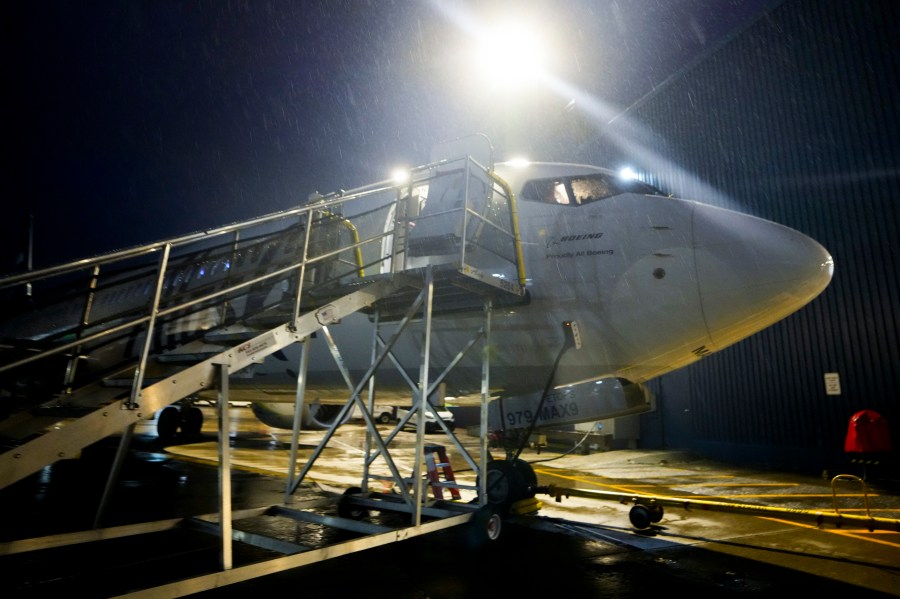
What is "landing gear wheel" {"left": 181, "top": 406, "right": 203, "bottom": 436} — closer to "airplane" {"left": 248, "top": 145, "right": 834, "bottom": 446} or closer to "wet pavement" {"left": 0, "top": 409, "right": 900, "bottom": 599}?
"wet pavement" {"left": 0, "top": 409, "right": 900, "bottom": 599}

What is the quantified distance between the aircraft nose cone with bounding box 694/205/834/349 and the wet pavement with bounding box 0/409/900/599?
2019 millimetres

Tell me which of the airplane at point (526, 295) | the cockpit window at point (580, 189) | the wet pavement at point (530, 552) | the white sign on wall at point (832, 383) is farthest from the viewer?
the white sign on wall at point (832, 383)

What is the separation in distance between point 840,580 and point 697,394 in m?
12.5

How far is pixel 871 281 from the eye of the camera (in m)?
12.3

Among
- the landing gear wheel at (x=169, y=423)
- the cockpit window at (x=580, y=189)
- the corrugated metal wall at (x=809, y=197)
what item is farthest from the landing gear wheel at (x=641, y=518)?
the landing gear wheel at (x=169, y=423)

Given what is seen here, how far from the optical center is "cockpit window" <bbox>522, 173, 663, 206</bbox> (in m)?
6.75

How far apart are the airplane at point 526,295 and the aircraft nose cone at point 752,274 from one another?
0.05 feet

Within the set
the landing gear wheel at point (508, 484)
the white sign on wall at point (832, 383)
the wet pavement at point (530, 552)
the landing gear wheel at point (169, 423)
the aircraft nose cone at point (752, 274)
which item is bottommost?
the wet pavement at point (530, 552)

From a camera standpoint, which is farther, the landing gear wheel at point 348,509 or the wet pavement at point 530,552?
the landing gear wheel at point 348,509

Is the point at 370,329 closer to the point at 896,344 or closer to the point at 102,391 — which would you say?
the point at 102,391

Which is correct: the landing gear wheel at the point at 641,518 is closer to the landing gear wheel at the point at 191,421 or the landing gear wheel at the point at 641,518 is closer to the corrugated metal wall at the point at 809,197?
the corrugated metal wall at the point at 809,197

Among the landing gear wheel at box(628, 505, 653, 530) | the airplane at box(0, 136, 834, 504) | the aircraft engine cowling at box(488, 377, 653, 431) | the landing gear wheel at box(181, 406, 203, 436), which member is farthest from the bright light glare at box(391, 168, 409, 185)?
the landing gear wheel at box(181, 406, 203, 436)

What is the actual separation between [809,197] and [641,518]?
→ 37.3ft

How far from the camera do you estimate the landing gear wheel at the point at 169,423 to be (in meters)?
19.1
